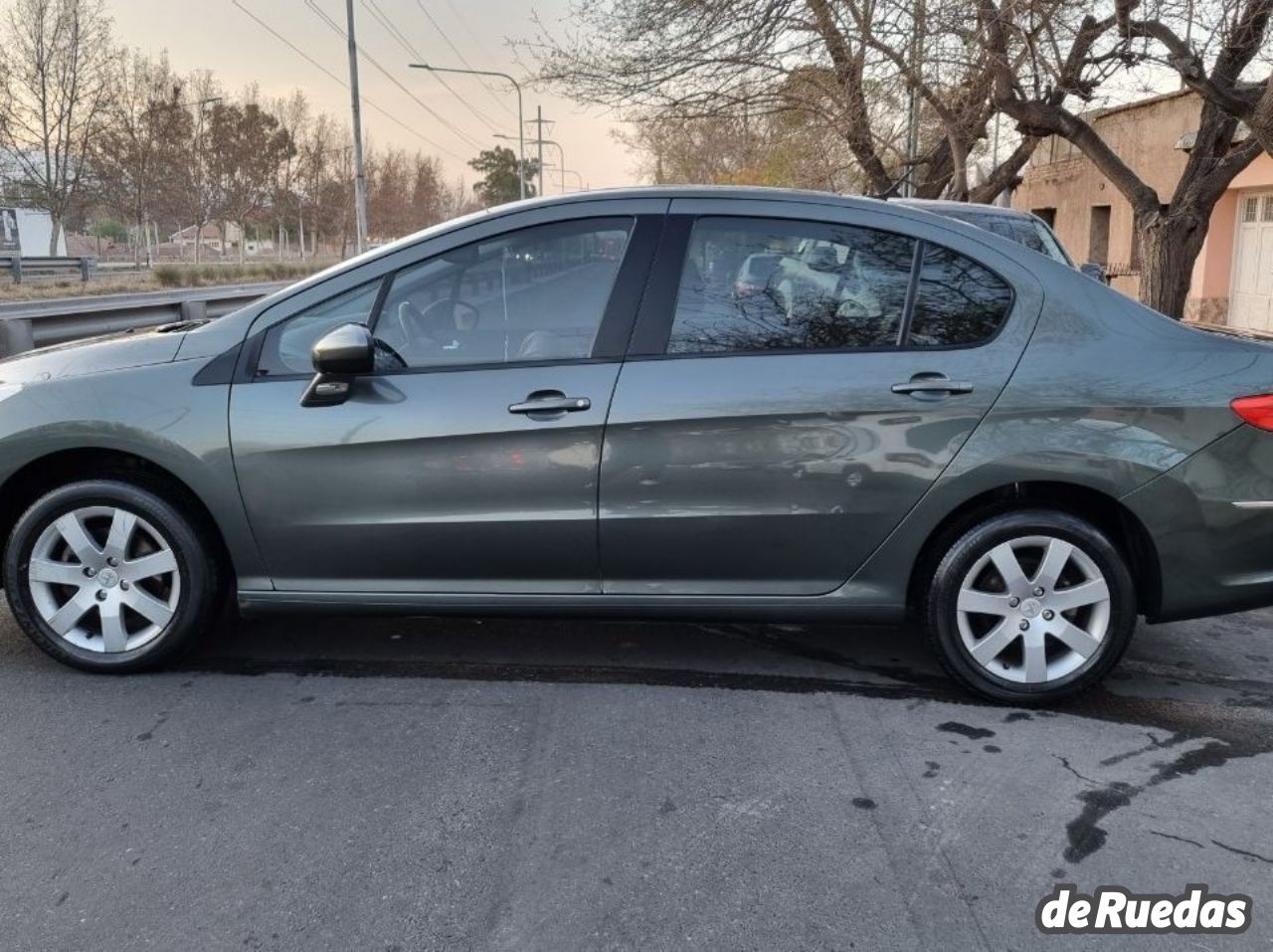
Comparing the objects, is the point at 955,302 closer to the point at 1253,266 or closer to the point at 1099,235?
the point at 1253,266

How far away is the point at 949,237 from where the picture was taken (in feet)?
12.0

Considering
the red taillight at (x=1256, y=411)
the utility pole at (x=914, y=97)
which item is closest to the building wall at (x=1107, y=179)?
the utility pole at (x=914, y=97)

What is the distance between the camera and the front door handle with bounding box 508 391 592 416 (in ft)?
11.7

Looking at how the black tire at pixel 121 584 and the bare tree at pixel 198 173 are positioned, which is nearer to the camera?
the black tire at pixel 121 584

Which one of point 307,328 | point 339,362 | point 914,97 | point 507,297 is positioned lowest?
point 339,362

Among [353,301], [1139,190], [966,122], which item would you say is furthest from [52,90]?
[353,301]

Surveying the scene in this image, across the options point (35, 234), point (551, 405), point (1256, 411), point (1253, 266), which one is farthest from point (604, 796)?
point (35, 234)

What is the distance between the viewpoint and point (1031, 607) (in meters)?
3.59

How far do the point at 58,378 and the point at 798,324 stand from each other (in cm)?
270

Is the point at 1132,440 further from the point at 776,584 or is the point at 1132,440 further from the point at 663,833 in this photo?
the point at 663,833

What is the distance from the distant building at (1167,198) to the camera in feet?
55.9

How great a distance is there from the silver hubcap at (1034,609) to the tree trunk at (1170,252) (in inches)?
326

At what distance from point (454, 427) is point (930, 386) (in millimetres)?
1643

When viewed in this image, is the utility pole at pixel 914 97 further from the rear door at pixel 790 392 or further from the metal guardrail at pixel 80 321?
the rear door at pixel 790 392
